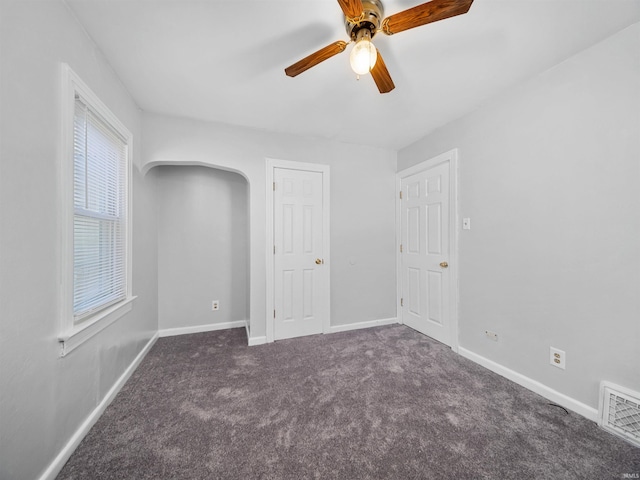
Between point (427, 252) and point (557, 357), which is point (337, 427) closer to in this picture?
point (557, 357)

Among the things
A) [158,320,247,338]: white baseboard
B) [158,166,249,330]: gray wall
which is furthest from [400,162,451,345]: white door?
[158,320,247,338]: white baseboard

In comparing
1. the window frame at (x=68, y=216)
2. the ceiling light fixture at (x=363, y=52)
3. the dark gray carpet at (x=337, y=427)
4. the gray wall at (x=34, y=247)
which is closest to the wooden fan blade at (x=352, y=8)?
the ceiling light fixture at (x=363, y=52)

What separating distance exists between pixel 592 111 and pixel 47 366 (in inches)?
137

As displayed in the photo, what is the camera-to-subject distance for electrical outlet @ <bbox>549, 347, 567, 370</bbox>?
5.77 feet

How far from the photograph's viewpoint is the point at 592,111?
1.63m

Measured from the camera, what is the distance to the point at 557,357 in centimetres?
179

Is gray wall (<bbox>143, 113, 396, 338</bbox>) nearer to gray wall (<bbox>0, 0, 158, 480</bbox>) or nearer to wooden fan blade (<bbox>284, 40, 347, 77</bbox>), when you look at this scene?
gray wall (<bbox>0, 0, 158, 480</bbox>)

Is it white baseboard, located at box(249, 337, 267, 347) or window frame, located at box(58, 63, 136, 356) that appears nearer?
window frame, located at box(58, 63, 136, 356)

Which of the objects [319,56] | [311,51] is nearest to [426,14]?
[319,56]

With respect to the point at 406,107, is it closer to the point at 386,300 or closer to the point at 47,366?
the point at 386,300

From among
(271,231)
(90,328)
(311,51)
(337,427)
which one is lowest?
(337,427)

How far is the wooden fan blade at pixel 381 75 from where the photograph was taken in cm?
144

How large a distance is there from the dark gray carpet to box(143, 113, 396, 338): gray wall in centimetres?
94

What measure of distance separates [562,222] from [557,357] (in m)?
0.98
